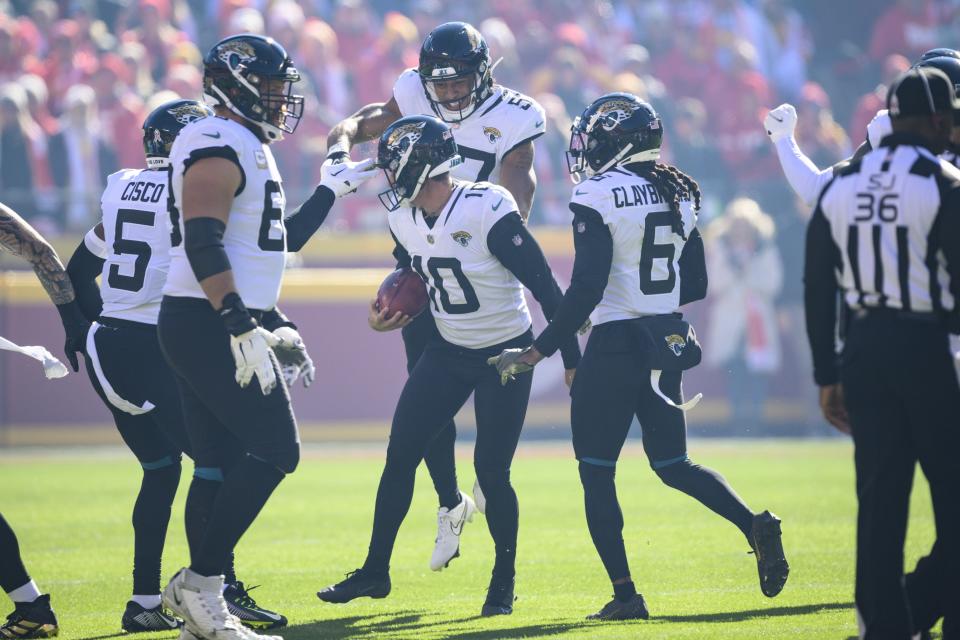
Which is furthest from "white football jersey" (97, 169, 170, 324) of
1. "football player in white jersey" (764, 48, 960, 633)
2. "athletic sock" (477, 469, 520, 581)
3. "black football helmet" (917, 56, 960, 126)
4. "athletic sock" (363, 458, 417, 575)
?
"black football helmet" (917, 56, 960, 126)

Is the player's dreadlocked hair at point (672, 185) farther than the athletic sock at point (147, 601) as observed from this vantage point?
Yes

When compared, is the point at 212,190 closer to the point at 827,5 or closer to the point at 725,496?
the point at 725,496

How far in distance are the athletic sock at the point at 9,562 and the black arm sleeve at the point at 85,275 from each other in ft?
3.70

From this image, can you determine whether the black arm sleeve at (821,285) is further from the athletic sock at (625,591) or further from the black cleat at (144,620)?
the black cleat at (144,620)

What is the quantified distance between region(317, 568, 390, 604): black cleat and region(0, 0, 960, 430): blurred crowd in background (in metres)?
7.42

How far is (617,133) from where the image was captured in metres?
5.72

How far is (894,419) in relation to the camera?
157 inches

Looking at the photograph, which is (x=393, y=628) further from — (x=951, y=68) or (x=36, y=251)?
(x=951, y=68)

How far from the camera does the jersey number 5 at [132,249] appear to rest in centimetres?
559

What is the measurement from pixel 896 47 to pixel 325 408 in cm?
780

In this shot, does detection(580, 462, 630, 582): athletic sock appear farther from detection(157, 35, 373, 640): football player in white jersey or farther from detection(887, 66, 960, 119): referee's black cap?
detection(887, 66, 960, 119): referee's black cap

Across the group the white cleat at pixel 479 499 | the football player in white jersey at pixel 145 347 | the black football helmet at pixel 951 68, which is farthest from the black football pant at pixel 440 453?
the black football helmet at pixel 951 68

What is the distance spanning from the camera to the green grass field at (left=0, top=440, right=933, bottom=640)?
17.7 ft

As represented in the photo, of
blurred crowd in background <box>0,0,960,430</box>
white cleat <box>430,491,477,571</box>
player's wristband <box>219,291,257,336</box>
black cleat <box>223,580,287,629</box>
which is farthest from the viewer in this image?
blurred crowd in background <box>0,0,960,430</box>
